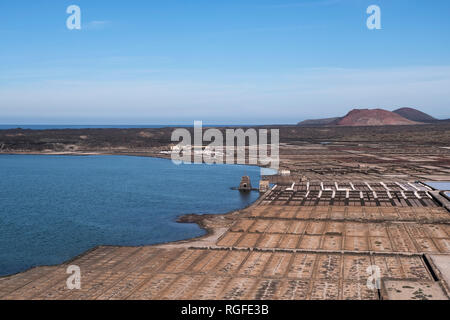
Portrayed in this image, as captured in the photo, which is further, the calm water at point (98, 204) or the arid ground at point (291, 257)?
the calm water at point (98, 204)

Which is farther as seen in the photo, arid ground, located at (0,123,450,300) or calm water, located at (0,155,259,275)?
calm water, located at (0,155,259,275)

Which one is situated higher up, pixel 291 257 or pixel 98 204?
pixel 291 257

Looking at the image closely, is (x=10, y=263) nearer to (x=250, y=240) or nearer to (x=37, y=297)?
(x=37, y=297)

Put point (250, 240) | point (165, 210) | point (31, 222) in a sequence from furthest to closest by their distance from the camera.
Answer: point (165, 210), point (31, 222), point (250, 240)

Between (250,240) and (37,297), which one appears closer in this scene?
(37,297)

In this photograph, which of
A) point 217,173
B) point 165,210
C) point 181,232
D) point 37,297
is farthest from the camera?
point 217,173

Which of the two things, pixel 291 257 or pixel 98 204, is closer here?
pixel 291 257

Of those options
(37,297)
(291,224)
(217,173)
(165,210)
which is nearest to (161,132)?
(217,173)
